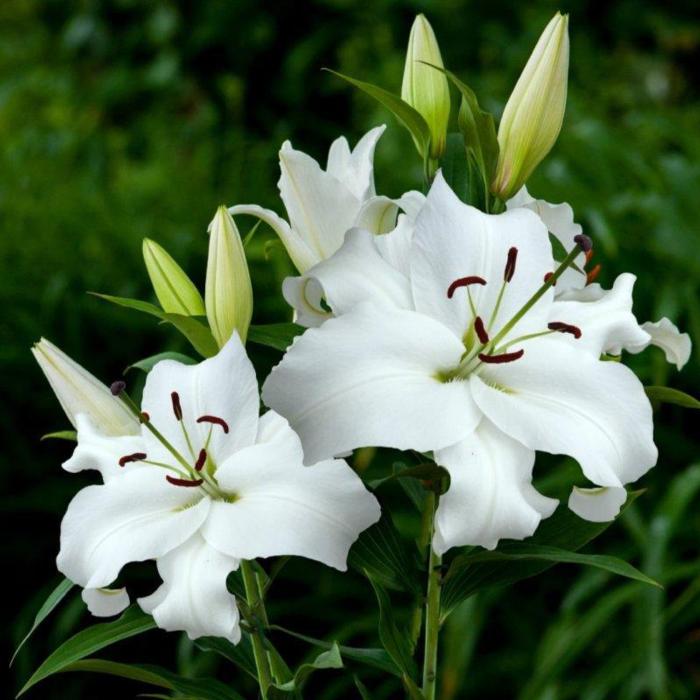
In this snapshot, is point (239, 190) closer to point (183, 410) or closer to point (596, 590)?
point (596, 590)

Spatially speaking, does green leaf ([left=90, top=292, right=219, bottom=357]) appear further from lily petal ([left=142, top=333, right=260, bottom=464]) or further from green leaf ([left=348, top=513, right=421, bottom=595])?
green leaf ([left=348, top=513, right=421, bottom=595])

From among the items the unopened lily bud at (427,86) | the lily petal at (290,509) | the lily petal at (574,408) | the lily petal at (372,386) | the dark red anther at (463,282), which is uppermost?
the unopened lily bud at (427,86)

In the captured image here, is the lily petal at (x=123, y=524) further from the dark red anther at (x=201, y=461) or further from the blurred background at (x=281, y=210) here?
the blurred background at (x=281, y=210)

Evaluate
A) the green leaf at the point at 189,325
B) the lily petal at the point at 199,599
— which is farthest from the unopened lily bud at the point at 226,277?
the lily petal at the point at 199,599

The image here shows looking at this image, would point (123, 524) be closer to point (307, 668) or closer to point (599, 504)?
point (307, 668)

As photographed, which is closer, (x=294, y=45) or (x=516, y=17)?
(x=294, y=45)

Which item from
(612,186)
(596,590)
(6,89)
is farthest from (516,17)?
(596,590)

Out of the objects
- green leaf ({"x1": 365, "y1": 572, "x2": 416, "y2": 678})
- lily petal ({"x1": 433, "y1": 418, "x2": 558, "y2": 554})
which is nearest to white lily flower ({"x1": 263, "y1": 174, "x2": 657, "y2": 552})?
lily petal ({"x1": 433, "y1": 418, "x2": 558, "y2": 554})
